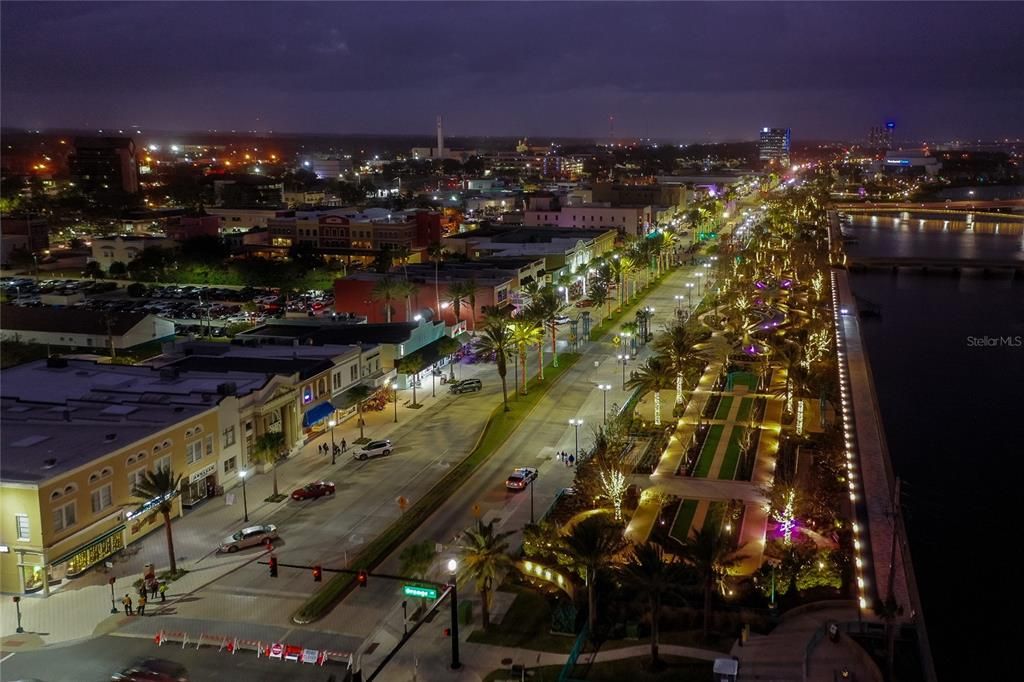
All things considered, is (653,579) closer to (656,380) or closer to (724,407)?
(656,380)

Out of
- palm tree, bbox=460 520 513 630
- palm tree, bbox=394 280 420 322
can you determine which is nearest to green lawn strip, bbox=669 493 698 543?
palm tree, bbox=460 520 513 630

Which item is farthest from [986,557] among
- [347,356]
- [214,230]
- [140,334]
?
→ [214,230]

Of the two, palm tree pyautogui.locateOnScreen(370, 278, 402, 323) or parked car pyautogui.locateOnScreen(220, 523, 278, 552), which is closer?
parked car pyautogui.locateOnScreen(220, 523, 278, 552)

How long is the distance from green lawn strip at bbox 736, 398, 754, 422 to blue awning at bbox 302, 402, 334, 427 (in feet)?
48.3

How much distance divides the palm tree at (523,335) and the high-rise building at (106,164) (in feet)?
433

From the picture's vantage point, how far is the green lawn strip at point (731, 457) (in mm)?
27141

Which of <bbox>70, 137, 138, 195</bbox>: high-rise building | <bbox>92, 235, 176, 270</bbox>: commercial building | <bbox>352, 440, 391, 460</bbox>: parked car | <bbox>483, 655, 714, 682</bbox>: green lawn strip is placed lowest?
<bbox>483, 655, 714, 682</bbox>: green lawn strip

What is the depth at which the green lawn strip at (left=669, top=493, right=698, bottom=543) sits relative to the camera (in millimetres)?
22994

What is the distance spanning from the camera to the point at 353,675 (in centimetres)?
1619

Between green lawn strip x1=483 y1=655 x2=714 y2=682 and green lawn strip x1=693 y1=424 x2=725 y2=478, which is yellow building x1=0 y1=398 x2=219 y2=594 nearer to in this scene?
green lawn strip x1=483 y1=655 x2=714 y2=682

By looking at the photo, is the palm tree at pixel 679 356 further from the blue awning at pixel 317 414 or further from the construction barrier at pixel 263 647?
the construction barrier at pixel 263 647

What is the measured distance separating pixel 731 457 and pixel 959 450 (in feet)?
37.4

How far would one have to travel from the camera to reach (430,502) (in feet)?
80.4

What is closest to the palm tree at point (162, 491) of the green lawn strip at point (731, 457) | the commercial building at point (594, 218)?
the green lawn strip at point (731, 457)
